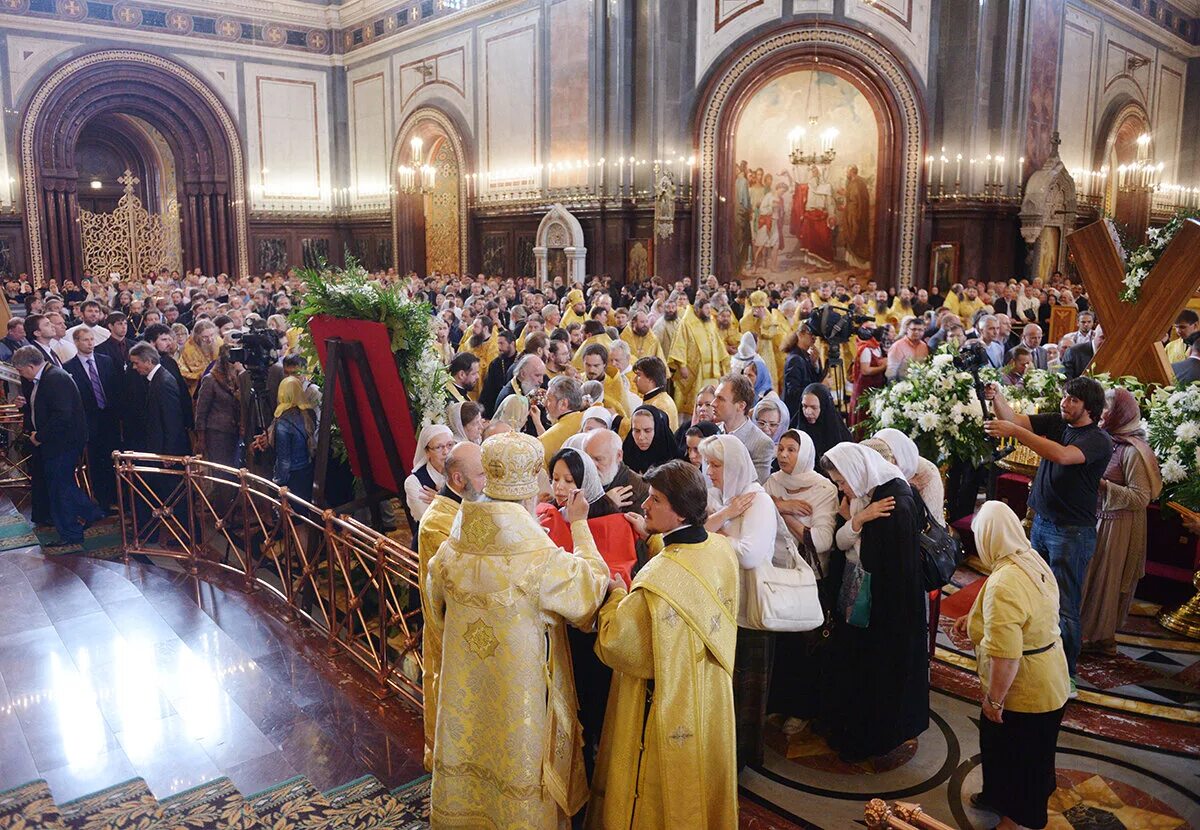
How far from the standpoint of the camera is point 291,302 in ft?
45.9

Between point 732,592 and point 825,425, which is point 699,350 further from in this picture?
point 732,592

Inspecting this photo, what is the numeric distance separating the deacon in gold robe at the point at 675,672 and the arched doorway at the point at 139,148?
25121 mm

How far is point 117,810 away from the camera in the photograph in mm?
3818

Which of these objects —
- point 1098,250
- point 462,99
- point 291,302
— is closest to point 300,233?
point 462,99

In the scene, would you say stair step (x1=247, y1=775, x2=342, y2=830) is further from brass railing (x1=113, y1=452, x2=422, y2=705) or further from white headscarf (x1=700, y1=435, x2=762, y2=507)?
white headscarf (x1=700, y1=435, x2=762, y2=507)

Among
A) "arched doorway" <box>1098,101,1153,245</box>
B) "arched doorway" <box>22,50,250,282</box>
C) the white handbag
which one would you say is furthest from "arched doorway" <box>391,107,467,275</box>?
the white handbag

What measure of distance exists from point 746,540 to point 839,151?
17689 millimetres

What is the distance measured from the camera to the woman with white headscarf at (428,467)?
489 cm

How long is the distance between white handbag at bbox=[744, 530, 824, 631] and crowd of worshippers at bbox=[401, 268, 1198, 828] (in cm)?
3

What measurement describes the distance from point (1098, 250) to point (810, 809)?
546 cm

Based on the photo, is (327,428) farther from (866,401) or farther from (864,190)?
(864,190)

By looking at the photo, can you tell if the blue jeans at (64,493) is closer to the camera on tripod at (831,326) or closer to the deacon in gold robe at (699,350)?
the deacon in gold robe at (699,350)

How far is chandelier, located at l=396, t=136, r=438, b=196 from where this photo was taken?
24.0 metres

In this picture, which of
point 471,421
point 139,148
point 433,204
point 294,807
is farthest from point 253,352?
point 139,148
